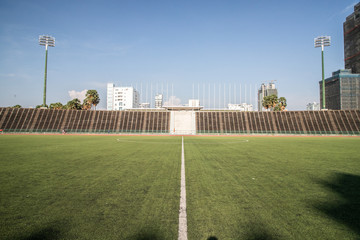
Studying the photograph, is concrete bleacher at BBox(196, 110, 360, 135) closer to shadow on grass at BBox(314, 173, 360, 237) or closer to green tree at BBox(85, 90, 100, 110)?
green tree at BBox(85, 90, 100, 110)

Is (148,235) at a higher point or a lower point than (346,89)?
lower

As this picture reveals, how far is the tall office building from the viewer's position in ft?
460

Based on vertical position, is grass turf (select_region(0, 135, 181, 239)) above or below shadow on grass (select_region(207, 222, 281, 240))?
below

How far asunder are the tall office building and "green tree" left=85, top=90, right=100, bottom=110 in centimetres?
18188

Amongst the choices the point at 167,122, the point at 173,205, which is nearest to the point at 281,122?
the point at 167,122

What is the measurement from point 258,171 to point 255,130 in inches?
2048

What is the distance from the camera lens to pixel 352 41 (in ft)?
474

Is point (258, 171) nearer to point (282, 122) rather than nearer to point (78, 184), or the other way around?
point (78, 184)

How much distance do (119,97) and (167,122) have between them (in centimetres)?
14749

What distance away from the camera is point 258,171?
838 cm

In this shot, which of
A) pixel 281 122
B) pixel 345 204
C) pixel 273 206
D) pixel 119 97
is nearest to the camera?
pixel 273 206

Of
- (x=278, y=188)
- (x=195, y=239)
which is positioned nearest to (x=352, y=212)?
(x=278, y=188)

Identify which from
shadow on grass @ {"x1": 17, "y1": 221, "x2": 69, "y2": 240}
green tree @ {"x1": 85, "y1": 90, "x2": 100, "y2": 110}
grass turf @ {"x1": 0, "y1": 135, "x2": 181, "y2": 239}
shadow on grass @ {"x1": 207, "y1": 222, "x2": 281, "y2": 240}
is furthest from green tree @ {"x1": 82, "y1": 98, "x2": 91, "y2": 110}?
shadow on grass @ {"x1": 207, "y1": 222, "x2": 281, "y2": 240}

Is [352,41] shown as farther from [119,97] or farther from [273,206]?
[119,97]
